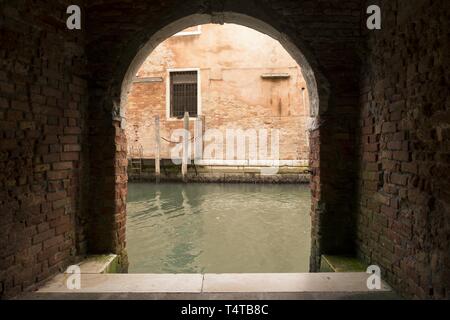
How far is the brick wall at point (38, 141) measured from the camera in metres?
2.15

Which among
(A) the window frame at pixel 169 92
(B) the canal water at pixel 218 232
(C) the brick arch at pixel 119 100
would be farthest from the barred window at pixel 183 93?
(C) the brick arch at pixel 119 100

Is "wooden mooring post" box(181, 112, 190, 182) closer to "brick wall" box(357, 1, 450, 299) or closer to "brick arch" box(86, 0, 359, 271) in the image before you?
"brick arch" box(86, 0, 359, 271)

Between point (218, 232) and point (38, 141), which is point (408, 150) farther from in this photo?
point (218, 232)

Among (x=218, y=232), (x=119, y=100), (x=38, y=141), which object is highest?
(x=119, y=100)

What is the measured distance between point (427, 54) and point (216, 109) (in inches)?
441

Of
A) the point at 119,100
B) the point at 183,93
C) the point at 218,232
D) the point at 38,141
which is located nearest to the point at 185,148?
the point at 183,93

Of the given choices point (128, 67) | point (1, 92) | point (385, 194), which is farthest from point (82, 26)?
point (385, 194)

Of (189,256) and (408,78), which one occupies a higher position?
(408,78)

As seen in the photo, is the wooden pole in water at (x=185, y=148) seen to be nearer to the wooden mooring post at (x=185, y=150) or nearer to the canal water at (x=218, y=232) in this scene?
the wooden mooring post at (x=185, y=150)

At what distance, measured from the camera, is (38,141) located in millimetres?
2430

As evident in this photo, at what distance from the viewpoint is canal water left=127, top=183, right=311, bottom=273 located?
436 cm

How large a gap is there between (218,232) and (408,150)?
13.7 ft
